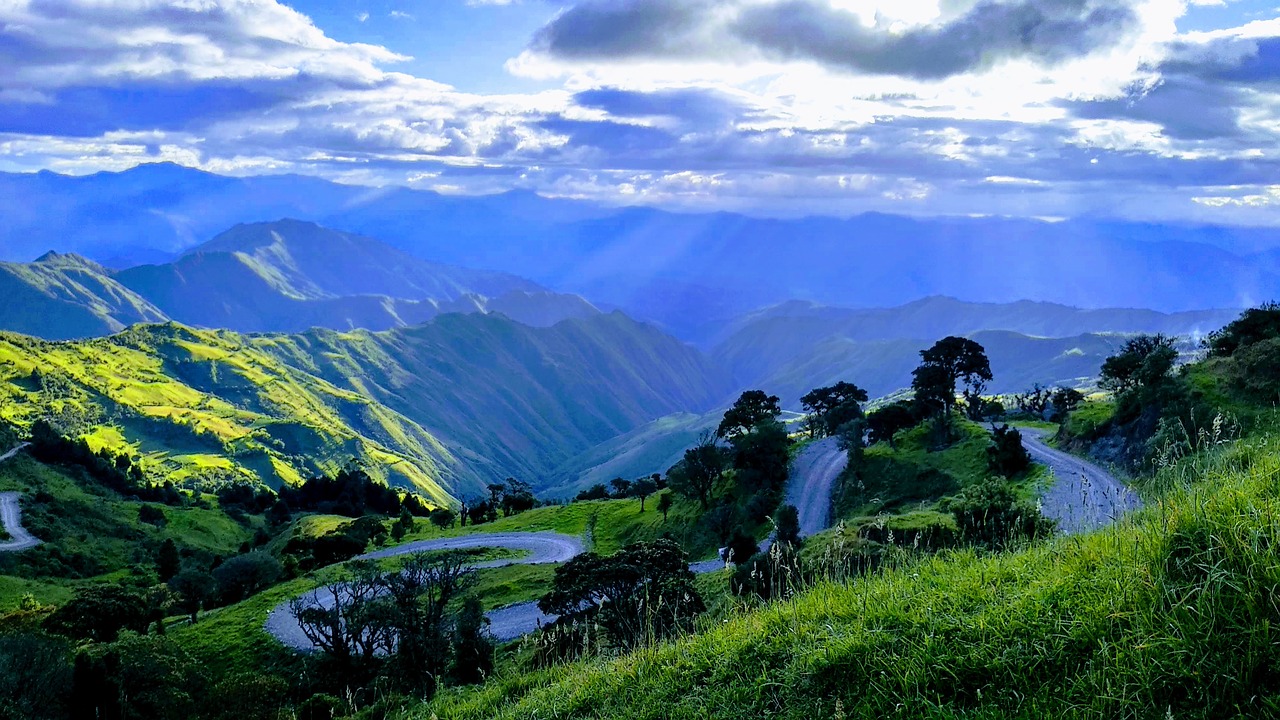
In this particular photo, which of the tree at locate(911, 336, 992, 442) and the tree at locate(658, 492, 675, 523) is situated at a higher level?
the tree at locate(911, 336, 992, 442)

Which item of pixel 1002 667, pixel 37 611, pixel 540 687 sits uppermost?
pixel 1002 667

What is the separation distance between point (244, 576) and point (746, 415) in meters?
63.0

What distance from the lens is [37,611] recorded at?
195ft

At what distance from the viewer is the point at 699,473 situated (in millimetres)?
84250

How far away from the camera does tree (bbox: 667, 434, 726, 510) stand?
84.2m

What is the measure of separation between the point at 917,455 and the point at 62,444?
563 ft

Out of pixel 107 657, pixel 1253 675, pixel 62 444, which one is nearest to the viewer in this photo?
pixel 1253 675

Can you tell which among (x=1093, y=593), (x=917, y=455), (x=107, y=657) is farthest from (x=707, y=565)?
(x=1093, y=593)

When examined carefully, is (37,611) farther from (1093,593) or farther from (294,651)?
(1093,593)

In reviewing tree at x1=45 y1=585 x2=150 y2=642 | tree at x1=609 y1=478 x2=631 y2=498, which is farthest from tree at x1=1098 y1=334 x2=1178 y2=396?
tree at x1=45 y1=585 x2=150 y2=642

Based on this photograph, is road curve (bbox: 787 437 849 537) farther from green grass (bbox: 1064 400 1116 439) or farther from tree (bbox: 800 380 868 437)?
green grass (bbox: 1064 400 1116 439)

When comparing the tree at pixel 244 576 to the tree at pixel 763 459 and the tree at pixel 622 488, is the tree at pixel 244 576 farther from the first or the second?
the tree at pixel 622 488

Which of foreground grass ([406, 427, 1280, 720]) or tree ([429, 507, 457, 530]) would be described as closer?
foreground grass ([406, 427, 1280, 720])

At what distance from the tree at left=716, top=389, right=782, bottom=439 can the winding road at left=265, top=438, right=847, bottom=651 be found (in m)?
9.98
